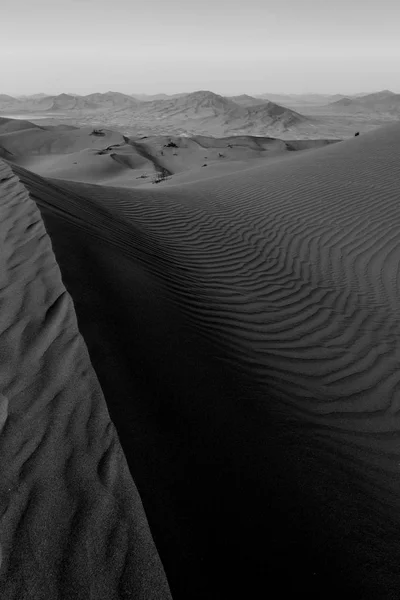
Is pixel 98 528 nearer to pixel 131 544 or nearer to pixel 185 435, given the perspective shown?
pixel 131 544

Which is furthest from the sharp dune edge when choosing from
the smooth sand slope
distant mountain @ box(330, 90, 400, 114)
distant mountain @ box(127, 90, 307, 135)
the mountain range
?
distant mountain @ box(330, 90, 400, 114)

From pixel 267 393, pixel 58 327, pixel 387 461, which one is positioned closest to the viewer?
pixel 58 327

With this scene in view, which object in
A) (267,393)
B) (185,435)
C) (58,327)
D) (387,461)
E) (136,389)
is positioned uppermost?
(58,327)

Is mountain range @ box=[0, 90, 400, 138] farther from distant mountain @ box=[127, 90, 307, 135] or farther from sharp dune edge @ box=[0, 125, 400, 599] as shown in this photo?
sharp dune edge @ box=[0, 125, 400, 599]

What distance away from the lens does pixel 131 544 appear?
1.65 meters

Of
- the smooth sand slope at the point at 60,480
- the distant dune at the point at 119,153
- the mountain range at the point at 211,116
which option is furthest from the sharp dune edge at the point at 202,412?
the mountain range at the point at 211,116

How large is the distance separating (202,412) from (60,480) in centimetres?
106

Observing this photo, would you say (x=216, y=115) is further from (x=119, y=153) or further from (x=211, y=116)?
(x=119, y=153)

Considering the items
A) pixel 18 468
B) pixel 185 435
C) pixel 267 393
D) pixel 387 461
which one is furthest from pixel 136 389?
pixel 387 461

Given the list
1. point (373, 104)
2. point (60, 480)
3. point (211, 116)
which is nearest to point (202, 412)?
point (60, 480)

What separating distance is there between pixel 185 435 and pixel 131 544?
832 millimetres

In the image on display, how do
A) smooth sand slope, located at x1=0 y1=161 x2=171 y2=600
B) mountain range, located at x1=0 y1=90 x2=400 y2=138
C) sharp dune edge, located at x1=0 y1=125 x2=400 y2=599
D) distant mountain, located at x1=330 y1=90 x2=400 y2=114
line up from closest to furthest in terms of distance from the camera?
smooth sand slope, located at x1=0 y1=161 x2=171 y2=600, sharp dune edge, located at x1=0 y1=125 x2=400 y2=599, mountain range, located at x1=0 y1=90 x2=400 y2=138, distant mountain, located at x1=330 y1=90 x2=400 y2=114

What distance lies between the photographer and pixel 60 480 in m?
1.83

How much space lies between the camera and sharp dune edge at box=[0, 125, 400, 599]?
6.06 feet
